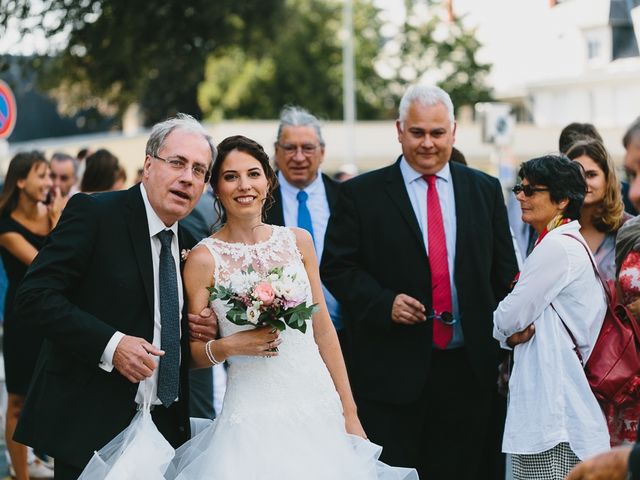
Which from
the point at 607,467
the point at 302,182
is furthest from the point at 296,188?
the point at 607,467

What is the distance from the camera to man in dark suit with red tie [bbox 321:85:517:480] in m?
6.02

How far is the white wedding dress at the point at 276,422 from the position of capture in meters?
4.65

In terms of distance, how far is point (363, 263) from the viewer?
6270 millimetres

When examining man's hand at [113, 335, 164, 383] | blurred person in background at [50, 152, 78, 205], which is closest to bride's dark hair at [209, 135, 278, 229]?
man's hand at [113, 335, 164, 383]

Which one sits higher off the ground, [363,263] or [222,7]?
[222,7]

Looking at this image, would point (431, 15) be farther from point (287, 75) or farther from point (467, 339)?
point (467, 339)

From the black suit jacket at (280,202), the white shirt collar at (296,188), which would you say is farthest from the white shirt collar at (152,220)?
the white shirt collar at (296,188)

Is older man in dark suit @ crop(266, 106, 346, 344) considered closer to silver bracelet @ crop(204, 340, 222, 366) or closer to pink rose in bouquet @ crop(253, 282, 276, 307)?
silver bracelet @ crop(204, 340, 222, 366)

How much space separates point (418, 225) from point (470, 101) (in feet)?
182

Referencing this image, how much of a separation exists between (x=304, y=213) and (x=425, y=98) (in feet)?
5.57

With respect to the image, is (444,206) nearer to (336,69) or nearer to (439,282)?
(439,282)

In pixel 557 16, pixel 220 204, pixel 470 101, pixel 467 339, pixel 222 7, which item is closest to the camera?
pixel 220 204

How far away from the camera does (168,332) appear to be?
4609mm

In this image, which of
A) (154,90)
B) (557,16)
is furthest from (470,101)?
(557,16)
